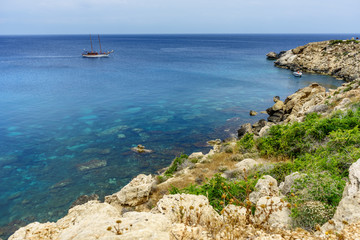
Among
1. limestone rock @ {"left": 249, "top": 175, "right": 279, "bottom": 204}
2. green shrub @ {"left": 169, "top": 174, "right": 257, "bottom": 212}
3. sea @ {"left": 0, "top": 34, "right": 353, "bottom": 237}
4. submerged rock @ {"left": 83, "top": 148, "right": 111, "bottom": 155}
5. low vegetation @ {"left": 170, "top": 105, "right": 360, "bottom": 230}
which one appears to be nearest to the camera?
low vegetation @ {"left": 170, "top": 105, "right": 360, "bottom": 230}

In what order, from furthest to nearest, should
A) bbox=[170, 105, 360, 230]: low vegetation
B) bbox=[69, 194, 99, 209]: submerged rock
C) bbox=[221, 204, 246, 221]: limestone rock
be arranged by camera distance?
bbox=[69, 194, 99, 209]: submerged rock < bbox=[170, 105, 360, 230]: low vegetation < bbox=[221, 204, 246, 221]: limestone rock

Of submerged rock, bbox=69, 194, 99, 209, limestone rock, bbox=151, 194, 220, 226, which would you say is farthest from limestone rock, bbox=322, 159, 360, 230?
submerged rock, bbox=69, 194, 99, 209

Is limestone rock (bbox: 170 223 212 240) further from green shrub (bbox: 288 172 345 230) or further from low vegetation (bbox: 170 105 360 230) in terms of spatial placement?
green shrub (bbox: 288 172 345 230)

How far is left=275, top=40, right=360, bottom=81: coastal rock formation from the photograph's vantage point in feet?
192

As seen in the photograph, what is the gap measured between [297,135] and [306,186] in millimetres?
8407

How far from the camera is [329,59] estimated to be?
2616 inches

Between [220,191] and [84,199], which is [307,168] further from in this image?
[84,199]

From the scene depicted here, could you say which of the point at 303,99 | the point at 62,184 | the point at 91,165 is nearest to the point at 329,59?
the point at 303,99

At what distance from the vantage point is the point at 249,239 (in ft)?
14.7

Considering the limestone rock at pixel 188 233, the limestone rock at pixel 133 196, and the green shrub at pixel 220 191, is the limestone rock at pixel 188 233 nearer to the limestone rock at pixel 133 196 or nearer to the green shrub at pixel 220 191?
the green shrub at pixel 220 191

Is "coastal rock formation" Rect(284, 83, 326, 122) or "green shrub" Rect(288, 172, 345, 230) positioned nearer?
"green shrub" Rect(288, 172, 345, 230)

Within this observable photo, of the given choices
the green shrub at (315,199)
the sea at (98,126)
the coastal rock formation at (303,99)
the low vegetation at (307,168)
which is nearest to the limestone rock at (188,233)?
the low vegetation at (307,168)

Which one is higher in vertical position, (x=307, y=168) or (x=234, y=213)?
(x=234, y=213)

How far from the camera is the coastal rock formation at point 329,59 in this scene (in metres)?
58.4
